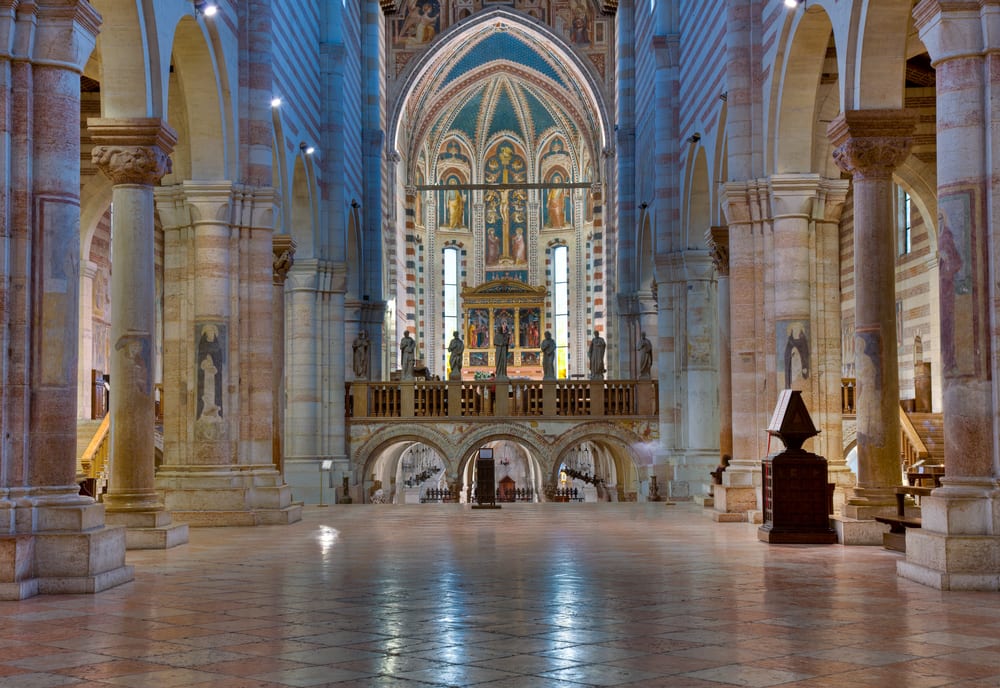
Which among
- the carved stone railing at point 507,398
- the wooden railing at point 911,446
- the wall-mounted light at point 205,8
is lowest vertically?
the wooden railing at point 911,446

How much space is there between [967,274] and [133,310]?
875cm

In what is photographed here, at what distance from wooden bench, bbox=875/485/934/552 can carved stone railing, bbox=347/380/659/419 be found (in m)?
18.2

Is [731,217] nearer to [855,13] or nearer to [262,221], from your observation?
[855,13]

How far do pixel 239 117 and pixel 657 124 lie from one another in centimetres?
1086

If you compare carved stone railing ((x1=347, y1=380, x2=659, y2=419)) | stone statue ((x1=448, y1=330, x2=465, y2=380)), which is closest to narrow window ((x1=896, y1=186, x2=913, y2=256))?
carved stone railing ((x1=347, y1=380, x2=659, y2=419))

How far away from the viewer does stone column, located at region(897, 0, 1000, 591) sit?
9.86 m

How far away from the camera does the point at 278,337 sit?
67.2 ft

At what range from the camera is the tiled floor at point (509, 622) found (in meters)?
6.38

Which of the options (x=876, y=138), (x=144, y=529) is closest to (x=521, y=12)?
(x=876, y=138)

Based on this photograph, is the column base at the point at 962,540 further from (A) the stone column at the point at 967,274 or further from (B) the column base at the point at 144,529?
(B) the column base at the point at 144,529

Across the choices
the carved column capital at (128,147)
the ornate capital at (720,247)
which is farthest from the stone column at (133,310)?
the ornate capital at (720,247)

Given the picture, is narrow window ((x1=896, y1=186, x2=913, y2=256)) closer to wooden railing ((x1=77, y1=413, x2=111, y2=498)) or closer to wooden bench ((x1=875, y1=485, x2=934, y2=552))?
wooden bench ((x1=875, y1=485, x2=934, y2=552))

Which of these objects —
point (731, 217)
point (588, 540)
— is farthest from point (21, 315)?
point (731, 217)

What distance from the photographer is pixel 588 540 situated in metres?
15.0
